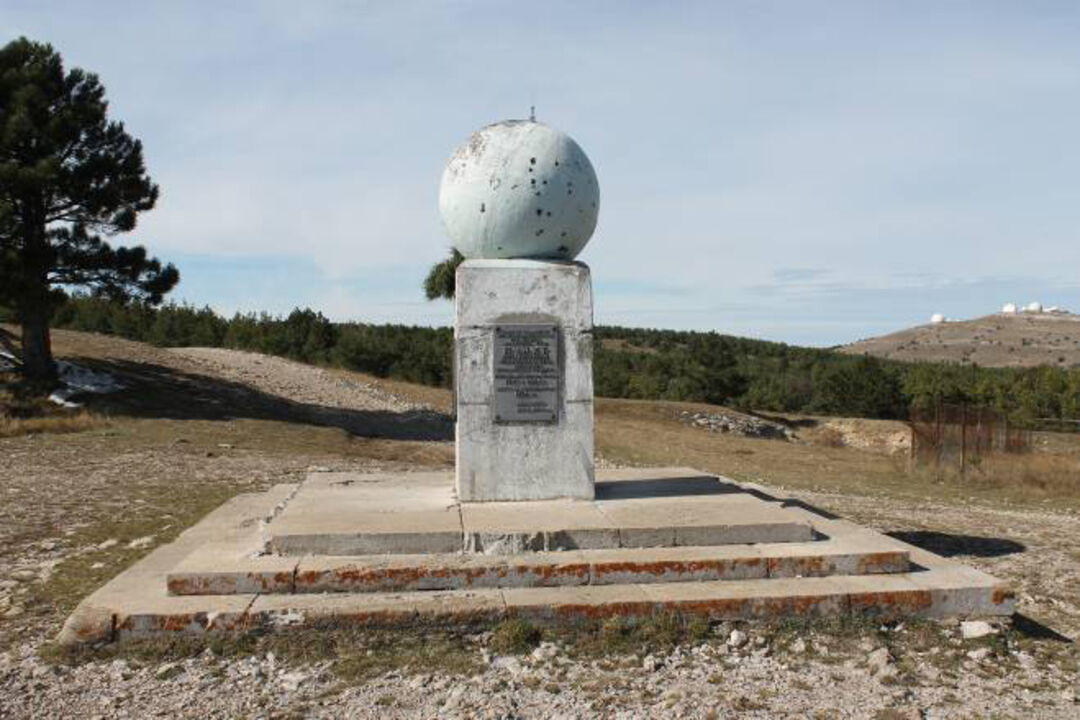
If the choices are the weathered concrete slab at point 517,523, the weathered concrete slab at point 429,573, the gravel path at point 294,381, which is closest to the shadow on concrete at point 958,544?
the weathered concrete slab at point 517,523

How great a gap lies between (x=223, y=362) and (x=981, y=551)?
28269mm

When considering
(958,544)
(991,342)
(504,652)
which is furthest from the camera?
(991,342)

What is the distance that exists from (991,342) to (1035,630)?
10324cm

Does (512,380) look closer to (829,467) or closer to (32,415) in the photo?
(829,467)

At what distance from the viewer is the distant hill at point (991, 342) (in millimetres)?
89500

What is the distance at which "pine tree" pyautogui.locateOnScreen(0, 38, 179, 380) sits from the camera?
19.5m

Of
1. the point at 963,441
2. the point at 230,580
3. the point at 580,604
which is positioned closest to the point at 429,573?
the point at 580,604

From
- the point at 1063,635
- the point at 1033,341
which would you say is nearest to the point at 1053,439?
the point at 1063,635

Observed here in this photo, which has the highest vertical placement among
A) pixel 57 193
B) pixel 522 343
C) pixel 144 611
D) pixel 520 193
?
pixel 57 193

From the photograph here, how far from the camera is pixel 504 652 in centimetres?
530

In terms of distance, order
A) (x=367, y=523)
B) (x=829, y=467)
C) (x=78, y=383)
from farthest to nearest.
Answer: (x=78, y=383) → (x=829, y=467) → (x=367, y=523)

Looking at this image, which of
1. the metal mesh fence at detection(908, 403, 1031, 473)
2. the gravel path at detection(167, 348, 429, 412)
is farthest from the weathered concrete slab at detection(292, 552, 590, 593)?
the gravel path at detection(167, 348, 429, 412)

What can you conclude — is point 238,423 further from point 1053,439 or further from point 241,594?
point 1053,439

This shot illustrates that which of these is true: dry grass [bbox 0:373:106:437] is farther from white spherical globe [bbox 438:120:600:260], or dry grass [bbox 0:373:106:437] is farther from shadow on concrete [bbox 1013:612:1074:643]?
shadow on concrete [bbox 1013:612:1074:643]
